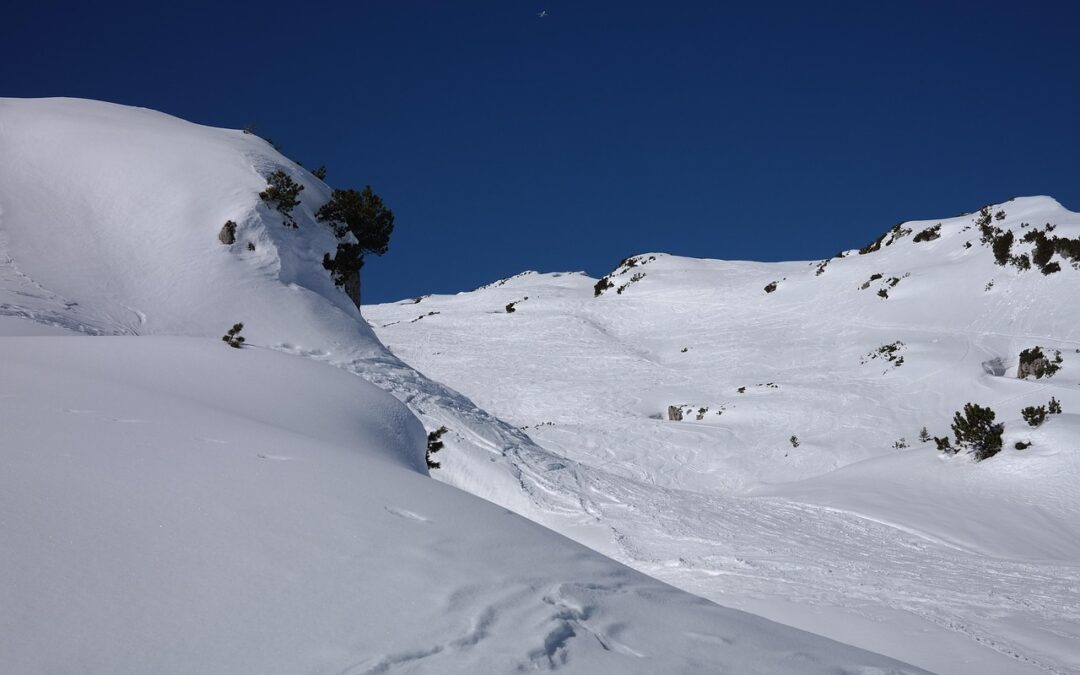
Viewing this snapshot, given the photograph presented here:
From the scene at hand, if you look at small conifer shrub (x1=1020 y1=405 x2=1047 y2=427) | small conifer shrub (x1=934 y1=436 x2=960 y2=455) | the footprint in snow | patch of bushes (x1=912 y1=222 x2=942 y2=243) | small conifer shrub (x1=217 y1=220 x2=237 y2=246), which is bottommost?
the footprint in snow

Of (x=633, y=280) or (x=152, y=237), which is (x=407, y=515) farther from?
(x=633, y=280)

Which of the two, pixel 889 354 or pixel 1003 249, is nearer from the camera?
pixel 889 354

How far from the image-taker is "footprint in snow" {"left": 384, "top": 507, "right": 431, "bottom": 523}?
468 centimetres

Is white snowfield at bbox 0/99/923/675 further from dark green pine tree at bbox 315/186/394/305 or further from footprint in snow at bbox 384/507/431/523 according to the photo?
dark green pine tree at bbox 315/186/394/305

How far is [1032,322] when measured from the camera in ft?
91.6

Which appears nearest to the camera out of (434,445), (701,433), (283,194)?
(434,445)

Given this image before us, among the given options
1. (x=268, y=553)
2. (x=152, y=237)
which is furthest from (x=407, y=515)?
(x=152, y=237)

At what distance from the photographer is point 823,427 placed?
2297cm

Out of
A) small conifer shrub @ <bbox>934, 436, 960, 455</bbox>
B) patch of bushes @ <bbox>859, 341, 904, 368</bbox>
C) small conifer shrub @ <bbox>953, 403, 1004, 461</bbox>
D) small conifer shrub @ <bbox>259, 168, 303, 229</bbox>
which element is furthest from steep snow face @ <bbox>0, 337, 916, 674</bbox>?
patch of bushes @ <bbox>859, 341, 904, 368</bbox>

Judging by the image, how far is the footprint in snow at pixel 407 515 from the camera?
4680mm

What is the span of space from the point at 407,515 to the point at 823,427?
822 inches

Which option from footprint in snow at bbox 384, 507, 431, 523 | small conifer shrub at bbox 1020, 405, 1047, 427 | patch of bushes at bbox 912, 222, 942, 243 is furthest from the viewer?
patch of bushes at bbox 912, 222, 942, 243

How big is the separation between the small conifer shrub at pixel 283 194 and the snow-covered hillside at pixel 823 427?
911 cm

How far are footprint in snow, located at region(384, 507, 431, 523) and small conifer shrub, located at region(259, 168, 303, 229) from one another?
17.3 metres
